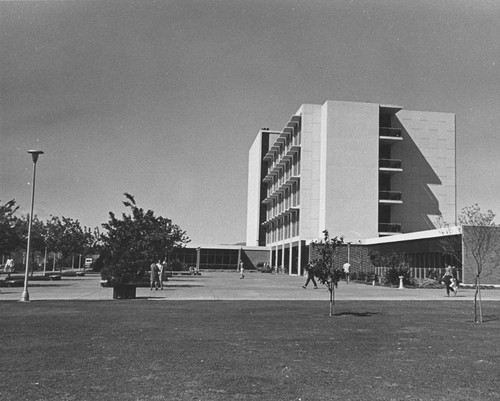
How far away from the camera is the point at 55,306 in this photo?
2086 centimetres

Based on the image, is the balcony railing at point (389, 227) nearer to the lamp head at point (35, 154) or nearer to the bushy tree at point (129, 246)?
the bushy tree at point (129, 246)

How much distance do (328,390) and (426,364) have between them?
109 inches

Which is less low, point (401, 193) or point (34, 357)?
point (401, 193)

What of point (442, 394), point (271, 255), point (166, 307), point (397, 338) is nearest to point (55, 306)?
point (166, 307)

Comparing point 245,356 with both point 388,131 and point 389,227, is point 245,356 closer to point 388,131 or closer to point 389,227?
point 389,227

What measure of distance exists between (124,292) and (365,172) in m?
41.4

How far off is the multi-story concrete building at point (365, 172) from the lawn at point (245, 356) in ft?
142

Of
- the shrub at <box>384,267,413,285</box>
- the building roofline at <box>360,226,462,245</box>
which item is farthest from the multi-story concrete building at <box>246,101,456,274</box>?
the shrub at <box>384,267,413,285</box>

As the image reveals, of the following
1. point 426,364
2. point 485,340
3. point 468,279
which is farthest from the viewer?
point 468,279

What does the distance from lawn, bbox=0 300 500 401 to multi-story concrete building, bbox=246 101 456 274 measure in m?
43.4

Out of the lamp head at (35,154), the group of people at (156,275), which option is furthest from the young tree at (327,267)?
the group of people at (156,275)

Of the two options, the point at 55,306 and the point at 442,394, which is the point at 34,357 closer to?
the point at 442,394

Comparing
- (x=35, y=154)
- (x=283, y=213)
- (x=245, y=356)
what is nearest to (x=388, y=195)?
(x=283, y=213)

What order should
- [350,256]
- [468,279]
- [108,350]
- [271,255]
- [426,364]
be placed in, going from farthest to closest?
1. [271,255]
2. [350,256]
3. [468,279]
4. [108,350]
5. [426,364]
